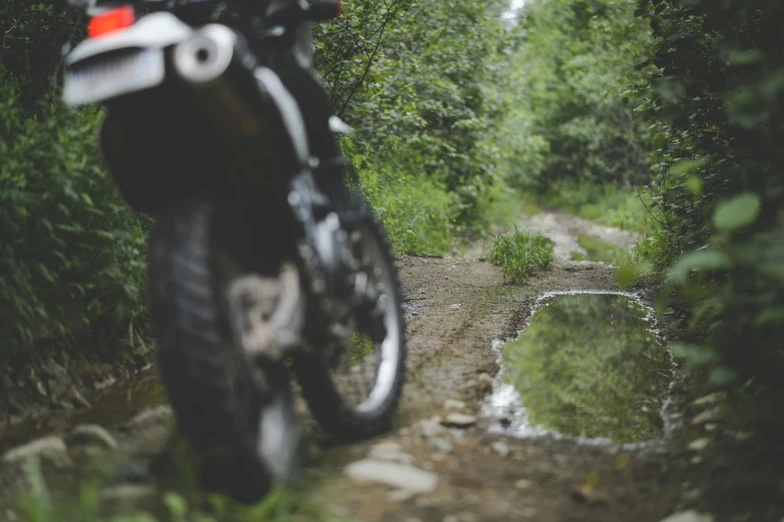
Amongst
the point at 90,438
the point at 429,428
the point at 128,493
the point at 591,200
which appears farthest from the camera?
the point at 591,200

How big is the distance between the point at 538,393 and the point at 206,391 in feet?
5.93

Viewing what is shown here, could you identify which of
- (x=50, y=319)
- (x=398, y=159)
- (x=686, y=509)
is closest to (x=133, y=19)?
(x=50, y=319)

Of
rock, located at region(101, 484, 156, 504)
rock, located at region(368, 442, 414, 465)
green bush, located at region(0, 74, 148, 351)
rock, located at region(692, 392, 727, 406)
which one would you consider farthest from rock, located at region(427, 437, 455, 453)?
green bush, located at region(0, 74, 148, 351)

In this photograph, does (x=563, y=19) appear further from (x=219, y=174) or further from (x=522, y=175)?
(x=219, y=174)

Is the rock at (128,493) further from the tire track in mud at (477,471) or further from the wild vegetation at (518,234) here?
the wild vegetation at (518,234)

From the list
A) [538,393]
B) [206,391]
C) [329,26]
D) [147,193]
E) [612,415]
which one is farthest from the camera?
[329,26]

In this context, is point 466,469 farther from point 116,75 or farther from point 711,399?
point 116,75

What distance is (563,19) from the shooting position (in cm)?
2034

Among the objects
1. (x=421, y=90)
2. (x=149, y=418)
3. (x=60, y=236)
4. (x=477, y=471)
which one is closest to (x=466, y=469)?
(x=477, y=471)

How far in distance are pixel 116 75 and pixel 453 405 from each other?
6.04 ft

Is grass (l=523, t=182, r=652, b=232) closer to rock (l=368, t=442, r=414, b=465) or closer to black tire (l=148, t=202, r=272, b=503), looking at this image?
rock (l=368, t=442, r=414, b=465)

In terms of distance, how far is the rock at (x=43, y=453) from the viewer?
2070 millimetres

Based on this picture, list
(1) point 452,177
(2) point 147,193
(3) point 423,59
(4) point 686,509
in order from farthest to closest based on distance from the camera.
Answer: (1) point 452,177
(3) point 423,59
(2) point 147,193
(4) point 686,509

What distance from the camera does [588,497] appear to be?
6.48 ft
